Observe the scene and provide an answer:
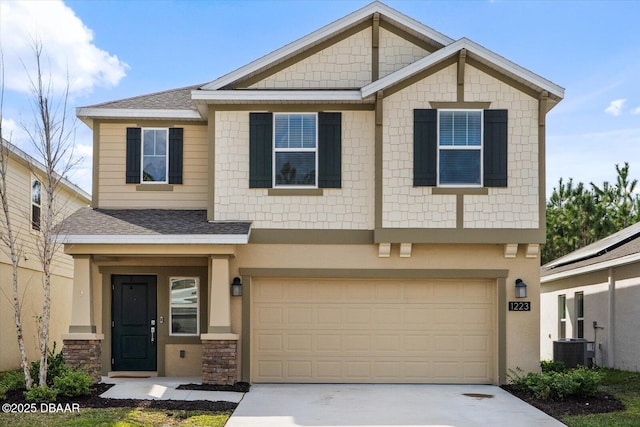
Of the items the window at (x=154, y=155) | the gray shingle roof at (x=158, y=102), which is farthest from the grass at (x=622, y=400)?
the gray shingle roof at (x=158, y=102)

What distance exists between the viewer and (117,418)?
10906mm

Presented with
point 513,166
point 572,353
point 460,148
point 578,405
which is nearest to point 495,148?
point 513,166

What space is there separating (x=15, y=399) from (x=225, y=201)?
16.7 feet

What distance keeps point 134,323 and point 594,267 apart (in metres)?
10.5

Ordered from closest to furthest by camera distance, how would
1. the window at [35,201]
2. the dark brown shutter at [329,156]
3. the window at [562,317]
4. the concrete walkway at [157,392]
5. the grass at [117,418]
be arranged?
1. the grass at [117,418]
2. the concrete walkway at [157,392]
3. the dark brown shutter at [329,156]
4. the window at [35,201]
5. the window at [562,317]

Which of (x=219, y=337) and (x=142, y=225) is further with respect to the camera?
(x=142, y=225)

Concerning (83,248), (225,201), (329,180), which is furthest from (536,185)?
(83,248)

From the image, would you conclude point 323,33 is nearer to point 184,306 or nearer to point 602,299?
point 184,306

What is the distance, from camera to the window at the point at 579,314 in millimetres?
20109

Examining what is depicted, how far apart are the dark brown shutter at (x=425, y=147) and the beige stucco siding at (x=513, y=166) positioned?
2.61 ft

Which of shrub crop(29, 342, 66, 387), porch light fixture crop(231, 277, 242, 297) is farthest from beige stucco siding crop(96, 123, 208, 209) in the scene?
shrub crop(29, 342, 66, 387)

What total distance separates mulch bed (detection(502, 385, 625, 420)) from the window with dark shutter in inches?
241

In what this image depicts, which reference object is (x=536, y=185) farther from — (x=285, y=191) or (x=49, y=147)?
(x=49, y=147)

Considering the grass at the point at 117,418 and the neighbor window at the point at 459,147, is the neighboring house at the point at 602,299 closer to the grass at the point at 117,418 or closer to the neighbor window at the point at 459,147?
the neighbor window at the point at 459,147
